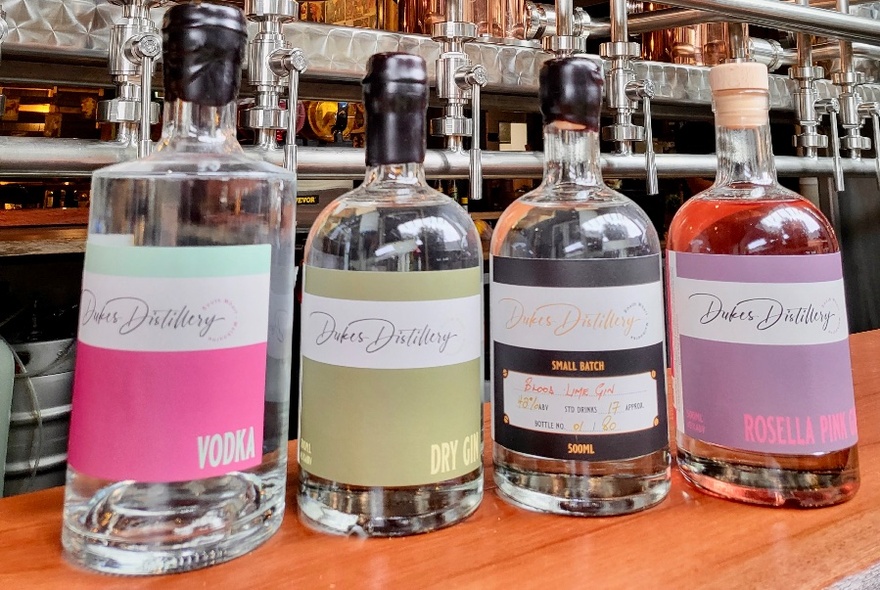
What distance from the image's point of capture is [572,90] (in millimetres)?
362

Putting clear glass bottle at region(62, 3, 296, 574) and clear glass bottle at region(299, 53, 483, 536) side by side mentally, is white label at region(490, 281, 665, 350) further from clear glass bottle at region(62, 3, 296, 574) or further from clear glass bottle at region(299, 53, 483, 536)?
clear glass bottle at region(62, 3, 296, 574)

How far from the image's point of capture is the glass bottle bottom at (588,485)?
355 mm

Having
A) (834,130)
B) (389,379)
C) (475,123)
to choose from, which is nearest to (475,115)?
(475,123)

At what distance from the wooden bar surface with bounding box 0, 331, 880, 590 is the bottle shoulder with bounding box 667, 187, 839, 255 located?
0.15 m

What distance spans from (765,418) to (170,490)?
0.32 m

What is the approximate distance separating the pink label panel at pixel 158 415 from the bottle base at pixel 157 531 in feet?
0.05

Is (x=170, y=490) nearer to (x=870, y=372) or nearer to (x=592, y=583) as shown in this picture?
→ (x=592, y=583)

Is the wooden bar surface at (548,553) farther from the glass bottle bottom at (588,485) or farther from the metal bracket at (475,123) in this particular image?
the metal bracket at (475,123)

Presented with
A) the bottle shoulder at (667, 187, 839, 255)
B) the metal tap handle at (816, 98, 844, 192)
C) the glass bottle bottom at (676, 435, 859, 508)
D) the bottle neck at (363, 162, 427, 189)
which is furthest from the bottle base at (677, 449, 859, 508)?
the metal tap handle at (816, 98, 844, 192)

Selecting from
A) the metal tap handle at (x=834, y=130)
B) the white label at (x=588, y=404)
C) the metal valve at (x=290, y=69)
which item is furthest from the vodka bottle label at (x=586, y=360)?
the metal tap handle at (x=834, y=130)

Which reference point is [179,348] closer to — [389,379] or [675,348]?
[389,379]

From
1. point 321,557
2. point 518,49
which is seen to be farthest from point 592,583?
point 518,49

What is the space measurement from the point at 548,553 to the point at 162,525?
184 millimetres

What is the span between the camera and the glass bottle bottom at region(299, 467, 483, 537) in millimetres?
330
